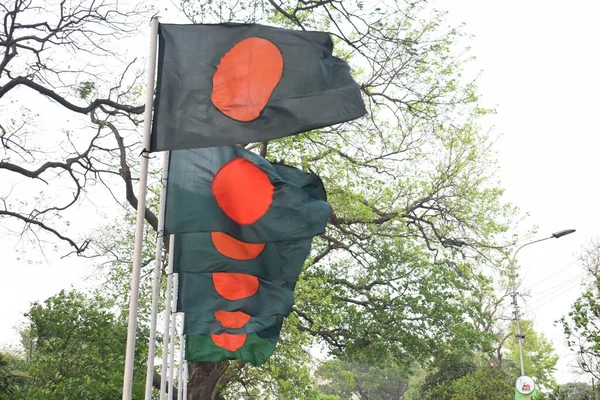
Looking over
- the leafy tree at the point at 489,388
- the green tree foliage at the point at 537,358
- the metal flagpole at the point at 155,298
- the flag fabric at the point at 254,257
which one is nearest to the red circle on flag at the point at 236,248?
the flag fabric at the point at 254,257

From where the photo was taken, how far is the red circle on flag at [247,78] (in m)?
6.73

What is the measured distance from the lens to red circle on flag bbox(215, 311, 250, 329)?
12109mm

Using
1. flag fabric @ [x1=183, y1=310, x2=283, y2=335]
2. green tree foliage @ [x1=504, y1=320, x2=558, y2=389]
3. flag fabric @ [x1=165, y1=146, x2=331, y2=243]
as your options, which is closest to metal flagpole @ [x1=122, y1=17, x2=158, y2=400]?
flag fabric @ [x1=165, y1=146, x2=331, y2=243]

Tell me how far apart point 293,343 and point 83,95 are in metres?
7.49

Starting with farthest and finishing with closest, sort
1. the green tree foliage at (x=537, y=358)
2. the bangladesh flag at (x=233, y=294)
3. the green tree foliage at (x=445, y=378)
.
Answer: the green tree foliage at (x=537, y=358) → the green tree foliage at (x=445, y=378) → the bangladesh flag at (x=233, y=294)

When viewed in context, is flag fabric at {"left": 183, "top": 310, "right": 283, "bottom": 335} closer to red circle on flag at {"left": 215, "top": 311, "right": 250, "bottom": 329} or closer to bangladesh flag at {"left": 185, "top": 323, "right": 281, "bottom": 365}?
red circle on flag at {"left": 215, "top": 311, "right": 250, "bottom": 329}

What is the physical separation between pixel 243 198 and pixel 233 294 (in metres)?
2.84

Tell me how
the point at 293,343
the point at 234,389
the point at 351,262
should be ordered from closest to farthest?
the point at 293,343 < the point at 351,262 < the point at 234,389

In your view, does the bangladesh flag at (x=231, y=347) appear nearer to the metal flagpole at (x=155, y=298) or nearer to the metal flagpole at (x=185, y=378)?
the metal flagpole at (x=185, y=378)

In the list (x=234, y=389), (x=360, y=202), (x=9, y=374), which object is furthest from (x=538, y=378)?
(x=9, y=374)

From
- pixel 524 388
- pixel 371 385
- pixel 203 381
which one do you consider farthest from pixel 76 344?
pixel 371 385

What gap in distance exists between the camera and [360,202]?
19078 mm

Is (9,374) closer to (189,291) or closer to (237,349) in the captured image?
(237,349)

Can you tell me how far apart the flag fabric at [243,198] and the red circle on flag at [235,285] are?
1.99m
